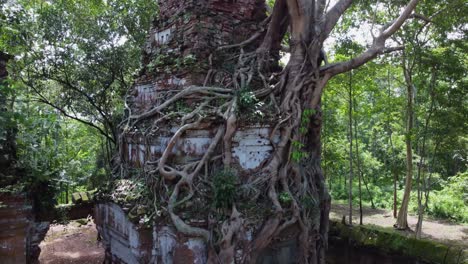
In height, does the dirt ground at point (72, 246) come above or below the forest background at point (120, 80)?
below

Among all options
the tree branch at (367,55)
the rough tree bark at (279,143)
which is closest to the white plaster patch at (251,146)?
the rough tree bark at (279,143)

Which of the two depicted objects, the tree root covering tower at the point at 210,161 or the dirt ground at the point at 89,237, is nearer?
the tree root covering tower at the point at 210,161

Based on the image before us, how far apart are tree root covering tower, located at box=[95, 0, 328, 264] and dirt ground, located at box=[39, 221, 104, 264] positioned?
14.3 feet

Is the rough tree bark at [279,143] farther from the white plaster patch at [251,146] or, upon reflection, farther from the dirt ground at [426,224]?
the dirt ground at [426,224]

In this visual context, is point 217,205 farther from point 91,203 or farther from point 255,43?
point 91,203

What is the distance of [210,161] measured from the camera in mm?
5262

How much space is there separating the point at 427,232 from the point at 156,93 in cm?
960

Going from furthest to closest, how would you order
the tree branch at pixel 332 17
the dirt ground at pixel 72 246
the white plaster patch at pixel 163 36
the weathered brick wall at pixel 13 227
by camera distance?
the dirt ground at pixel 72 246 → the white plaster patch at pixel 163 36 → the tree branch at pixel 332 17 → the weathered brick wall at pixel 13 227

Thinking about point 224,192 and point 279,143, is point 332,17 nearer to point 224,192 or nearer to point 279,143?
point 279,143

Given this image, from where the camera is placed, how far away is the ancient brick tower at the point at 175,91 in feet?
17.3

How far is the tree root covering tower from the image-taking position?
5.00m

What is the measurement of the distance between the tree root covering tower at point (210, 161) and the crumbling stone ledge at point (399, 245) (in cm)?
139

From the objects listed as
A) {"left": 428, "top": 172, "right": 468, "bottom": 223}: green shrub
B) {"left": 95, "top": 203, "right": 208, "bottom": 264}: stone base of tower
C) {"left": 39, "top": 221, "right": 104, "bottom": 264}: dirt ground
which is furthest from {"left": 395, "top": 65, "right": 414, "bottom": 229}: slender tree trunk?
{"left": 39, "top": 221, "right": 104, "bottom": 264}: dirt ground

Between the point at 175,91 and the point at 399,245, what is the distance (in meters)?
5.01
